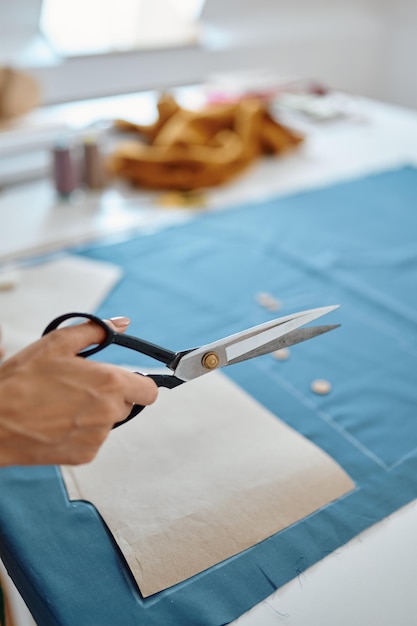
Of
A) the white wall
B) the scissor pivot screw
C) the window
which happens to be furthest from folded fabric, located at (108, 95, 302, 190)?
the scissor pivot screw

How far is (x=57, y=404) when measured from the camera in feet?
1.98

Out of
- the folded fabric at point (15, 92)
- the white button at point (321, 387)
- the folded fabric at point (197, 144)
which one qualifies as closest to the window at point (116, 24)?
the folded fabric at point (15, 92)

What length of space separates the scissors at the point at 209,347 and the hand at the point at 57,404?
0.05 m

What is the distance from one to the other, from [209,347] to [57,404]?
19 centimetres

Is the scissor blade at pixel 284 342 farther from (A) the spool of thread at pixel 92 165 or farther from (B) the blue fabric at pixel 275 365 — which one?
(A) the spool of thread at pixel 92 165

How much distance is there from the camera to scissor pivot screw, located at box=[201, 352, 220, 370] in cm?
72

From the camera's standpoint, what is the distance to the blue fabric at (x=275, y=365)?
0.71 meters

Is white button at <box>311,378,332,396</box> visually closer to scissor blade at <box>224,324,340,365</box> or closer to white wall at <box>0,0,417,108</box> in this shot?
scissor blade at <box>224,324,340,365</box>

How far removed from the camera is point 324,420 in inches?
37.2

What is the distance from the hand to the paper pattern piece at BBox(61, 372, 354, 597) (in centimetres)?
20

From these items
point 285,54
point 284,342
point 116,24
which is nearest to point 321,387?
point 284,342

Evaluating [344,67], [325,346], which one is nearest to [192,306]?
[325,346]

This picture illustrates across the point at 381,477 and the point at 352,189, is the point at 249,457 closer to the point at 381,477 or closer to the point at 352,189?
the point at 381,477

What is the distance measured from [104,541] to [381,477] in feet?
1.15
